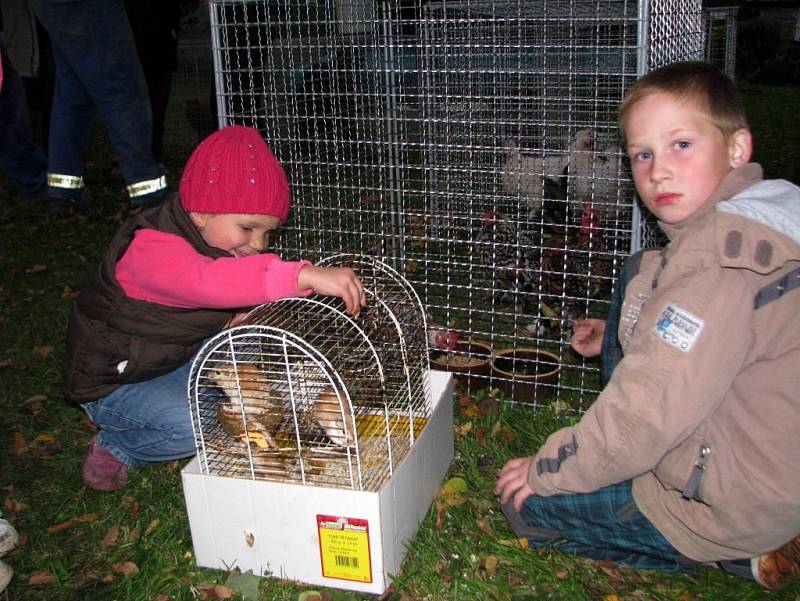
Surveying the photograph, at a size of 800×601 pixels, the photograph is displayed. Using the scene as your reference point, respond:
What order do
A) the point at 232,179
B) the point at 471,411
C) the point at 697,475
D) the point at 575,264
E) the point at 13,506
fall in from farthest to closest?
the point at 575,264 → the point at 471,411 → the point at 13,506 → the point at 232,179 → the point at 697,475

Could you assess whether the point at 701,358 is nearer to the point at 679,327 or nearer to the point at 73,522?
the point at 679,327

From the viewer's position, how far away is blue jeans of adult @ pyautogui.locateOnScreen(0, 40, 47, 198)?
5480 mm

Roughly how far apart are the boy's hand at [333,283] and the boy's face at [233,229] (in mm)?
354

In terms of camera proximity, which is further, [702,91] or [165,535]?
[165,535]

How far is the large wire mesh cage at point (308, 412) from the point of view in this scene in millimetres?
2219

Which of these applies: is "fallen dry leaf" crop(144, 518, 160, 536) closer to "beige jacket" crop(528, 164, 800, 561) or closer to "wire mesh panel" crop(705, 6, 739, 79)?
"beige jacket" crop(528, 164, 800, 561)

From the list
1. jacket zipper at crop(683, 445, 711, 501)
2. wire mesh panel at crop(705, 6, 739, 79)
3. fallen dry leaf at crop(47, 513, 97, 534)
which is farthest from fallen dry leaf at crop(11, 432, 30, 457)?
wire mesh panel at crop(705, 6, 739, 79)

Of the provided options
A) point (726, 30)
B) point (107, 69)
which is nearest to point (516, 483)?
point (107, 69)

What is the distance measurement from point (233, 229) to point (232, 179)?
17 cm

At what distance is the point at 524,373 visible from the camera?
3.42 meters

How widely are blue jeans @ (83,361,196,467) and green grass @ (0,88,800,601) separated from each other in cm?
14

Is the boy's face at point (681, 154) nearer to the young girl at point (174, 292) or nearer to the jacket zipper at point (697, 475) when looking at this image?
the jacket zipper at point (697, 475)

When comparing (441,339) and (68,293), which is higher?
(441,339)

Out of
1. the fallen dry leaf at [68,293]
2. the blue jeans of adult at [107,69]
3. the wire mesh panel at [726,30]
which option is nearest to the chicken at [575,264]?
the blue jeans of adult at [107,69]
